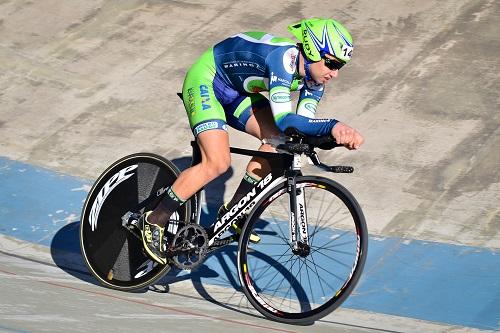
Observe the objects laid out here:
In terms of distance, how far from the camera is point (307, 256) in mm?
6180

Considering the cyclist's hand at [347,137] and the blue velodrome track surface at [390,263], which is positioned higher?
the cyclist's hand at [347,137]

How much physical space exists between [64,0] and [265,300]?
6.05 m

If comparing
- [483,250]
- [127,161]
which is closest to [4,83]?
[127,161]

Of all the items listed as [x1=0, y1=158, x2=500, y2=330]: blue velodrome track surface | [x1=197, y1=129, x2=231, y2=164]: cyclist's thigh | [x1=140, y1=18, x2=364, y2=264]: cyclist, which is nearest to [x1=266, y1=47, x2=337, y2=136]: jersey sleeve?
[x1=140, y1=18, x2=364, y2=264]: cyclist

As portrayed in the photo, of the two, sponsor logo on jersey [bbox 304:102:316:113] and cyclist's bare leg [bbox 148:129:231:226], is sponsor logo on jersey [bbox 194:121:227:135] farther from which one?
sponsor logo on jersey [bbox 304:102:316:113]

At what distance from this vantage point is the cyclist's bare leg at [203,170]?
5.54 m

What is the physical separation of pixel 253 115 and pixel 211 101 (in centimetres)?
33

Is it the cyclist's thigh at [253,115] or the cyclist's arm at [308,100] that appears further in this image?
the cyclist's thigh at [253,115]

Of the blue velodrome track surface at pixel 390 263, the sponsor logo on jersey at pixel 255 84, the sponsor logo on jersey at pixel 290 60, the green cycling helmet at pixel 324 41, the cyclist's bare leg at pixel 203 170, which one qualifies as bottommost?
the blue velodrome track surface at pixel 390 263

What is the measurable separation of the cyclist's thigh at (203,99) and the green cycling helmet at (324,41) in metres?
0.66

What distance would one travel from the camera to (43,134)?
838cm

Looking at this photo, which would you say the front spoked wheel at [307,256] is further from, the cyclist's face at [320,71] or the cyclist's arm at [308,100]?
the cyclist's face at [320,71]

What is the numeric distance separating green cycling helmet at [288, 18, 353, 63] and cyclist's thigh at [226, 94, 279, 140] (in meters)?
0.67

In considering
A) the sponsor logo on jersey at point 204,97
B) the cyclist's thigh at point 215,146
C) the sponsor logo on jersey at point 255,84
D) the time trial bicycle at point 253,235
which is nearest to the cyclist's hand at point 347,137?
the time trial bicycle at point 253,235
